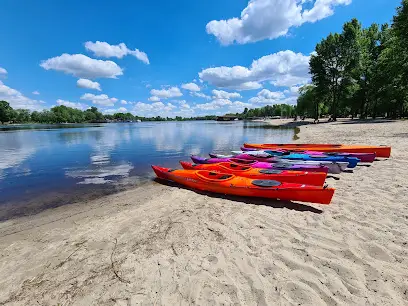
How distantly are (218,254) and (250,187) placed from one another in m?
2.84

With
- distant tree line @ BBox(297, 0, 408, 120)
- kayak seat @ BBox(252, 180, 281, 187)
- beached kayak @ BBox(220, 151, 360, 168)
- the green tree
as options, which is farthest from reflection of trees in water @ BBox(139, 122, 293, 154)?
the green tree

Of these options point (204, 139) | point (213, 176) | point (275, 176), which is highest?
point (275, 176)

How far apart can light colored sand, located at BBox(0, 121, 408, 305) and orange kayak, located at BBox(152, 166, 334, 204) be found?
0.95ft

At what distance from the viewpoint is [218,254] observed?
3762 mm

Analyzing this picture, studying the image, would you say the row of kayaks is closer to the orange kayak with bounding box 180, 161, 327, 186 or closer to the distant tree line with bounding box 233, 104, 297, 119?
the orange kayak with bounding box 180, 161, 327, 186

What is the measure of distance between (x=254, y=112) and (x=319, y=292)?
18970 cm

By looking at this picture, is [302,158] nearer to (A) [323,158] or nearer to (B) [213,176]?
(A) [323,158]

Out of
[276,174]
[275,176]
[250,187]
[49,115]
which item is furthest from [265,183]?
[49,115]

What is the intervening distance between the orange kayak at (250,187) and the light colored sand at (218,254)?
29 centimetres

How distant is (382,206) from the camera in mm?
4996

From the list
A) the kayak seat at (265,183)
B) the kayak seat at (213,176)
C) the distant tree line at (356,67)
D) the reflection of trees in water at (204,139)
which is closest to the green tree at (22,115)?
the reflection of trees in water at (204,139)

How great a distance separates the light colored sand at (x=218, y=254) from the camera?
9.52 ft

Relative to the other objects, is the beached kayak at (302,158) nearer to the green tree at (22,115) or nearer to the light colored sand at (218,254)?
the light colored sand at (218,254)

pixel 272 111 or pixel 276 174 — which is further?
pixel 272 111
